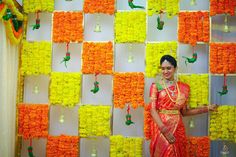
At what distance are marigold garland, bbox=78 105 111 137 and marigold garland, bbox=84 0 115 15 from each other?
4.55ft

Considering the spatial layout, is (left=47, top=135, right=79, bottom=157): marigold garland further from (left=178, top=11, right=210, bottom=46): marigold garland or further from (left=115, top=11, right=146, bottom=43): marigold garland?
(left=178, top=11, right=210, bottom=46): marigold garland

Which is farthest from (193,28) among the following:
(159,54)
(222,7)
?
(159,54)

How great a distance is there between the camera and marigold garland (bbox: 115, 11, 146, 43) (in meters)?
4.96

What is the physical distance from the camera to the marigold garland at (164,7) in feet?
16.3

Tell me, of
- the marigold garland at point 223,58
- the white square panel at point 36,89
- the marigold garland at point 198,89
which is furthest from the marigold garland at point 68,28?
the marigold garland at point 223,58

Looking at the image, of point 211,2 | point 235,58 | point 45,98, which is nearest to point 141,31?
point 211,2

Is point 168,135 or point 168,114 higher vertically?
point 168,114

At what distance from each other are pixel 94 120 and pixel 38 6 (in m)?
1.88

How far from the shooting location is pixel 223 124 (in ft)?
15.6

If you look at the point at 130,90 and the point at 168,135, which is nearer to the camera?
the point at 168,135

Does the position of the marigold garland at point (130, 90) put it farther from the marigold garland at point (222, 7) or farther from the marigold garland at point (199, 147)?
the marigold garland at point (222, 7)

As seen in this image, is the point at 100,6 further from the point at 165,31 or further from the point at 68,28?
the point at 165,31

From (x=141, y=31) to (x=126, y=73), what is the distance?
647mm

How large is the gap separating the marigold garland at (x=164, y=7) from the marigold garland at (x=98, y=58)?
789 millimetres
